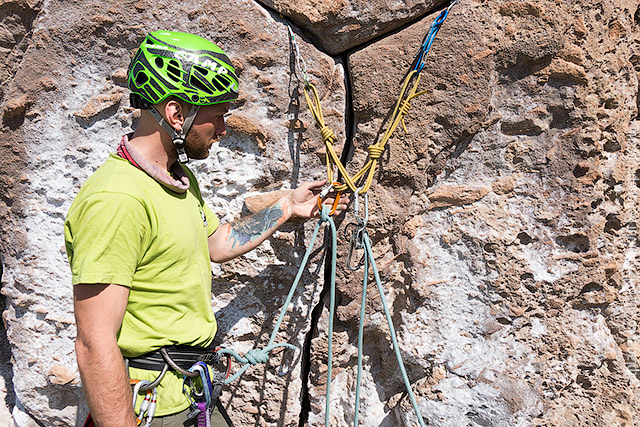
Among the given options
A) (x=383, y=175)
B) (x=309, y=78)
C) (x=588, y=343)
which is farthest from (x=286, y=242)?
(x=588, y=343)

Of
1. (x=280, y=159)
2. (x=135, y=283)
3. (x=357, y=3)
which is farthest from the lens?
(x=280, y=159)

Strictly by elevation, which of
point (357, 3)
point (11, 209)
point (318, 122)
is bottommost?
point (11, 209)

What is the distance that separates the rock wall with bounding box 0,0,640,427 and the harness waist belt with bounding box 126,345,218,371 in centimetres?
53

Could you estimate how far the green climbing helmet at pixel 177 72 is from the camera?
1400 millimetres

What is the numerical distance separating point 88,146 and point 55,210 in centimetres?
30

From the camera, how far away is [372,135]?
6.53ft

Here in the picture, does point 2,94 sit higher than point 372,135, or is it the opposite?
point 372,135

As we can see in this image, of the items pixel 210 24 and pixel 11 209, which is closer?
pixel 210 24

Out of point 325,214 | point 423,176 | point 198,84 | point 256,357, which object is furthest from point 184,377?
point 423,176

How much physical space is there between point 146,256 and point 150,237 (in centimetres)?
5

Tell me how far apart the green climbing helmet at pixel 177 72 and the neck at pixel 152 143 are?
0.08m

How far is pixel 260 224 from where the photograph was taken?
187 centimetres

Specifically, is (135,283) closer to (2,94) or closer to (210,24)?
(210,24)

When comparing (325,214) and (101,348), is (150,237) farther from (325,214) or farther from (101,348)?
(325,214)
